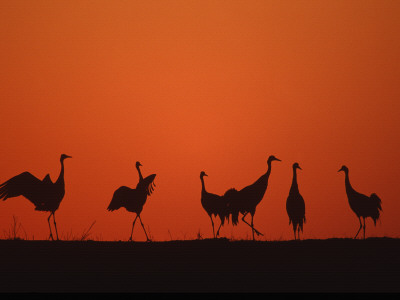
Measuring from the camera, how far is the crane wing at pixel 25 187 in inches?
770

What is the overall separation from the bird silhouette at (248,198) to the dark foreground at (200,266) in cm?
351

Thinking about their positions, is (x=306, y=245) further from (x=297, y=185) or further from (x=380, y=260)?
(x=297, y=185)

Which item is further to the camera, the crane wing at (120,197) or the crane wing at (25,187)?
the crane wing at (120,197)

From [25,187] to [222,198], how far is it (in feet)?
18.0

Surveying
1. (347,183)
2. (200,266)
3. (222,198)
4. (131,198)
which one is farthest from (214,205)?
(200,266)

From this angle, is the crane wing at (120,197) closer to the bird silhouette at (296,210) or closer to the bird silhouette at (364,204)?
the bird silhouette at (296,210)

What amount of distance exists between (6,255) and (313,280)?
601cm

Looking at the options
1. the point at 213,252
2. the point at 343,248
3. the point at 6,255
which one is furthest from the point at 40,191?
the point at 343,248

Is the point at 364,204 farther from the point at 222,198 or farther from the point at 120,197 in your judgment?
the point at 120,197

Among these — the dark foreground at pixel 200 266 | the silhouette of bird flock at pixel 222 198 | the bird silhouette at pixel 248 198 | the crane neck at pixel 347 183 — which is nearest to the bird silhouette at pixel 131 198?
the silhouette of bird flock at pixel 222 198

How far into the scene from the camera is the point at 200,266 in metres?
14.6

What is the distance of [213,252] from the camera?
52.3ft

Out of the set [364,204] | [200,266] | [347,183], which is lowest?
[200,266]

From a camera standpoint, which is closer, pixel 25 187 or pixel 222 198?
pixel 25 187
